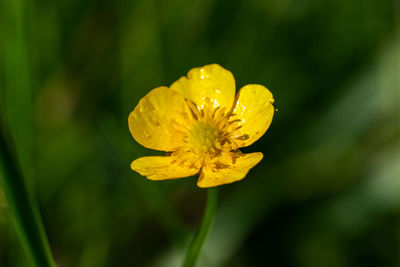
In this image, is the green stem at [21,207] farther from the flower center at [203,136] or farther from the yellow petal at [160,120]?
the flower center at [203,136]

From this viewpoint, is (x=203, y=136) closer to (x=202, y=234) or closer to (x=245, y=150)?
(x=202, y=234)

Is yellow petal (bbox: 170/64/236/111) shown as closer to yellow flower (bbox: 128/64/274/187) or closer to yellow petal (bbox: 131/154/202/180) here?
yellow flower (bbox: 128/64/274/187)

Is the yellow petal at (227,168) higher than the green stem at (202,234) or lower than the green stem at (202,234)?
higher

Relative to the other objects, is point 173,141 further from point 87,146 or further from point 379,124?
point 379,124

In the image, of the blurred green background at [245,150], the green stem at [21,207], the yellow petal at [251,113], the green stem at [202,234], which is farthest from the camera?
the blurred green background at [245,150]

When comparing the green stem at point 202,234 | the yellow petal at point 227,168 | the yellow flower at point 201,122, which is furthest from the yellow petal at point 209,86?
the green stem at point 202,234

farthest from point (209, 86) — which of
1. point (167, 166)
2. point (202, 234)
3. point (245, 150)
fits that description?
point (245, 150)

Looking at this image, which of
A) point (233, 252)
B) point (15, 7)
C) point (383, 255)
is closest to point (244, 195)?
point (233, 252)
